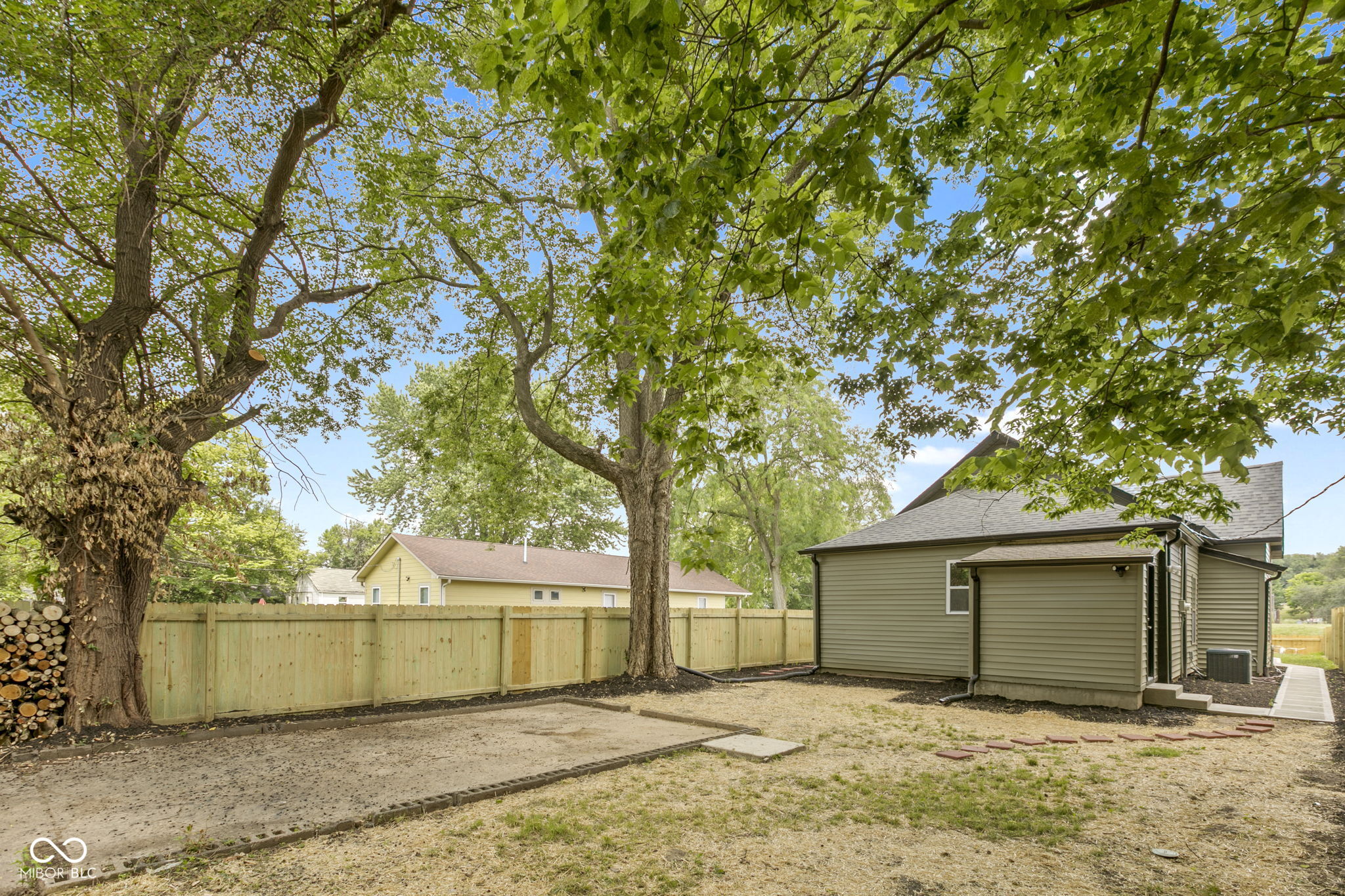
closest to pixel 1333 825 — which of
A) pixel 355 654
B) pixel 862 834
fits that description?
pixel 862 834

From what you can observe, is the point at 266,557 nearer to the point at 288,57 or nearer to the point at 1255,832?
the point at 288,57

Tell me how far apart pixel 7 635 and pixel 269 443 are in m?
2.90

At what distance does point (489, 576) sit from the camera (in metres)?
21.5

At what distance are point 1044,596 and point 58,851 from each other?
451 inches

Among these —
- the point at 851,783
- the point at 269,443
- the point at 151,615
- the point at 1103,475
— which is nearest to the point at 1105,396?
the point at 1103,475

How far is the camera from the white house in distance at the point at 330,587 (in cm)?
3257

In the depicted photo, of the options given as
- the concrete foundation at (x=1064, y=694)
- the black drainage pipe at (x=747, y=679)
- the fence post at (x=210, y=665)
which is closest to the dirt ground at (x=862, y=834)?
the concrete foundation at (x=1064, y=694)

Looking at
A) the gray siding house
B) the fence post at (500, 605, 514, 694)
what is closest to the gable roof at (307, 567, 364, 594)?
the fence post at (500, 605, 514, 694)

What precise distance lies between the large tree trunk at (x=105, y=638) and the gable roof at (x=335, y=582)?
2701 centimetres

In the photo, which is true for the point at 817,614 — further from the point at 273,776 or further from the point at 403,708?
the point at 273,776

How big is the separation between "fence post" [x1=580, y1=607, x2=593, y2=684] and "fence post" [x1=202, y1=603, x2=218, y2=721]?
5590 millimetres

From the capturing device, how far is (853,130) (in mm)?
3207

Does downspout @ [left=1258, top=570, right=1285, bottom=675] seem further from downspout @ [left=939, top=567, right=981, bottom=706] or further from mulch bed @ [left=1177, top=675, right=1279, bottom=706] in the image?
downspout @ [left=939, top=567, right=981, bottom=706]

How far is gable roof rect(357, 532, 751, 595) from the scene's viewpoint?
70.4ft
